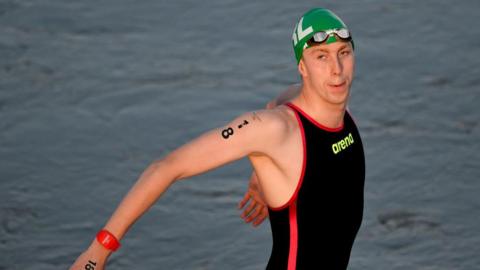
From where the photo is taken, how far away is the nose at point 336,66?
5.33 m

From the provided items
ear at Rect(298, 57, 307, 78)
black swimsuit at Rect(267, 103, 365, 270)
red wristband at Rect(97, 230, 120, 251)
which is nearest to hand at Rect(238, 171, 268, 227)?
black swimsuit at Rect(267, 103, 365, 270)

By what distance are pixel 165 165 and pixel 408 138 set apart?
4789 millimetres

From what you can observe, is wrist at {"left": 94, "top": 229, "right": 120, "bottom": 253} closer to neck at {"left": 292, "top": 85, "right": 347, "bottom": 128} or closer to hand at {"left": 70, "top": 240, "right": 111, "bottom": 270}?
hand at {"left": 70, "top": 240, "right": 111, "bottom": 270}

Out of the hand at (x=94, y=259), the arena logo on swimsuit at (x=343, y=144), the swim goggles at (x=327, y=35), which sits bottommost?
the hand at (x=94, y=259)

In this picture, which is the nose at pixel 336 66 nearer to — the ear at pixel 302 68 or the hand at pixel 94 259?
the ear at pixel 302 68

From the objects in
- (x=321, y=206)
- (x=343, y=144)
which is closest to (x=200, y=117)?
(x=343, y=144)

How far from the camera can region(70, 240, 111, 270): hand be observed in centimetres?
503

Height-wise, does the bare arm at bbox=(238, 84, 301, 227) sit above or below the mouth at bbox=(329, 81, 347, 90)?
below

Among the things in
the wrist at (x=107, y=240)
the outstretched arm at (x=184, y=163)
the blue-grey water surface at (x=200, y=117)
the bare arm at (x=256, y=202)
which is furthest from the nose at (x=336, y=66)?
the blue-grey water surface at (x=200, y=117)

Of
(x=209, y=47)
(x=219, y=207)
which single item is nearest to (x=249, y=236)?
(x=219, y=207)

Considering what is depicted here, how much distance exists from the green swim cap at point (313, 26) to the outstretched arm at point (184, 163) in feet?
1.47

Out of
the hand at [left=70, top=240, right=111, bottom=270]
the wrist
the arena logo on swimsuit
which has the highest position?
the arena logo on swimsuit

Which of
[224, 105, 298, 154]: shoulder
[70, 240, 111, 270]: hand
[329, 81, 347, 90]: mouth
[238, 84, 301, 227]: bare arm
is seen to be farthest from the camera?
[238, 84, 301, 227]: bare arm

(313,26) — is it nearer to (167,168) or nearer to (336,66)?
(336,66)
